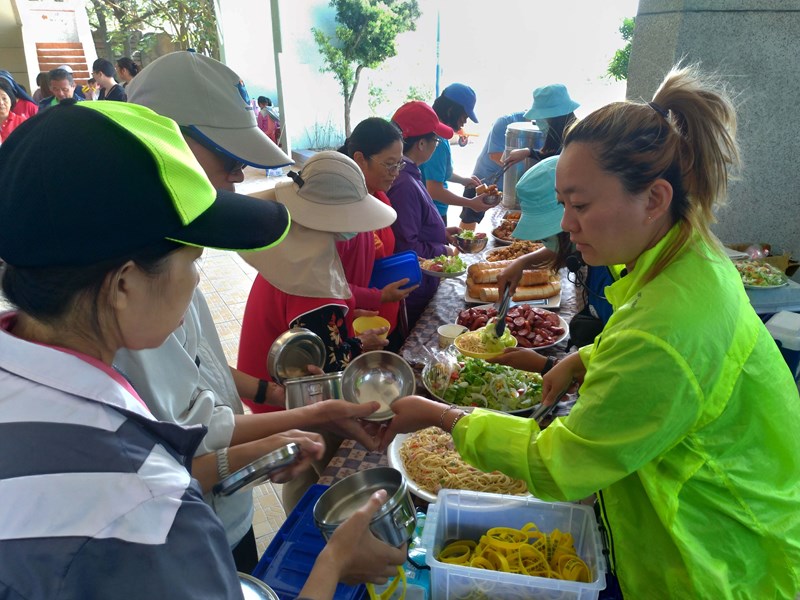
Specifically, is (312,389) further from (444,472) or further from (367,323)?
(367,323)

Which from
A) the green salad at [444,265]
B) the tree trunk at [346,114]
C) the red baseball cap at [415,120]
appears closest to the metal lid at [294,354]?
the green salad at [444,265]

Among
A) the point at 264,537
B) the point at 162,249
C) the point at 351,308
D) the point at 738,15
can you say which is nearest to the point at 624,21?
the point at 738,15

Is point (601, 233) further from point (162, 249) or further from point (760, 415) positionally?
point (162, 249)

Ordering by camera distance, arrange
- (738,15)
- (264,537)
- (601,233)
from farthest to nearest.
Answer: (738,15), (264,537), (601,233)

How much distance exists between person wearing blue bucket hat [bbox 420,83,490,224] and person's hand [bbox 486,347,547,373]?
7.64 feet

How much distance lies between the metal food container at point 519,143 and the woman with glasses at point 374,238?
2186 mm

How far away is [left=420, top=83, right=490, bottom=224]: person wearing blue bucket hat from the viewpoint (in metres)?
4.47

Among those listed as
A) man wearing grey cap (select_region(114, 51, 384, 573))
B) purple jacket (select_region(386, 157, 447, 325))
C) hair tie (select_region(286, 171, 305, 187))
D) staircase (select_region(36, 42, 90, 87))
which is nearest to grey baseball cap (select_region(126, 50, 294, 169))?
man wearing grey cap (select_region(114, 51, 384, 573))

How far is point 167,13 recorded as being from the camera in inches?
598

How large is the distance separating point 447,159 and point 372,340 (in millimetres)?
2564

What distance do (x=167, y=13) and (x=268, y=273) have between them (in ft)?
54.6

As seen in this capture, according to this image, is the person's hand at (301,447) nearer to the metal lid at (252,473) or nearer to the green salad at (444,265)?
the metal lid at (252,473)

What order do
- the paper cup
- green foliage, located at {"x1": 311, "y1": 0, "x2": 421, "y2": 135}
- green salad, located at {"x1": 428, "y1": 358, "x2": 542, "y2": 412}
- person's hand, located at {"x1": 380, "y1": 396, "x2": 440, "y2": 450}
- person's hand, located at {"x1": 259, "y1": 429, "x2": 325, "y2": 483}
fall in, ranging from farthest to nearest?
green foliage, located at {"x1": 311, "y1": 0, "x2": 421, "y2": 135}, the paper cup, green salad, located at {"x1": 428, "y1": 358, "x2": 542, "y2": 412}, person's hand, located at {"x1": 380, "y1": 396, "x2": 440, "y2": 450}, person's hand, located at {"x1": 259, "y1": 429, "x2": 325, "y2": 483}

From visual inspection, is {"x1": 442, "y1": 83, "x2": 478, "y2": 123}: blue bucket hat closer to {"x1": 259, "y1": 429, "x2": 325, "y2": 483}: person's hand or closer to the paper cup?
the paper cup
